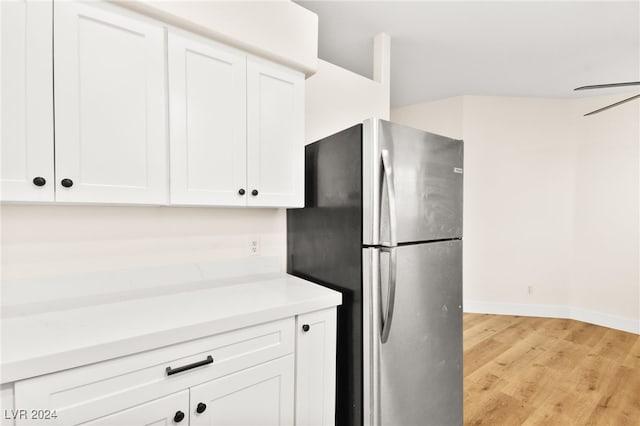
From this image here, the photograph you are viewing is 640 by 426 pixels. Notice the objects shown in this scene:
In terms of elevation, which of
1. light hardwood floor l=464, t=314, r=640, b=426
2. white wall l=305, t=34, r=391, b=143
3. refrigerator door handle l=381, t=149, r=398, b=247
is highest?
white wall l=305, t=34, r=391, b=143

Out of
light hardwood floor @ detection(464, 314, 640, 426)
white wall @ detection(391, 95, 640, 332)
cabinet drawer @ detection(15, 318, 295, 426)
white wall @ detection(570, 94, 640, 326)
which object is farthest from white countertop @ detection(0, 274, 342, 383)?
white wall @ detection(570, 94, 640, 326)

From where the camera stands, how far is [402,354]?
4.80ft

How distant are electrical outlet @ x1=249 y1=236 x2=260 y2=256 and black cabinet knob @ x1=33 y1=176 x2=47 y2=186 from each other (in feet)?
3.28

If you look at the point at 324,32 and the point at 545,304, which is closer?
the point at 324,32

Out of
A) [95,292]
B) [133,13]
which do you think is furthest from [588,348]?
[133,13]

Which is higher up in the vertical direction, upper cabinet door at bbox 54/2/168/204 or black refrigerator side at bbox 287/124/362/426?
upper cabinet door at bbox 54/2/168/204

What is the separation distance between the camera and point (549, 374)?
2.48 m

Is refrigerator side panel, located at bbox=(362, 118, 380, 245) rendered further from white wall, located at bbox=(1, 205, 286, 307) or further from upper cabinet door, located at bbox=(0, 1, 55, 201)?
upper cabinet door, located at bbox=(0, 1, 55, 201)

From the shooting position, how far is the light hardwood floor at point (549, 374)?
6.57 ft

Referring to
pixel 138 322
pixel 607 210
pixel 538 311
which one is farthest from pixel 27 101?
pixel 607 210

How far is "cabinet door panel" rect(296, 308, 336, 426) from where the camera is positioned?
1360 mm

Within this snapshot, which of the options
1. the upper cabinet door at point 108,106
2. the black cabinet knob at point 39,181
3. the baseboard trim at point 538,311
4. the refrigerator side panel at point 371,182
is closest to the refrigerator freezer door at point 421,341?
the refrigerator side panel at point 371,182

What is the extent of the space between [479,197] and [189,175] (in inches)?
143

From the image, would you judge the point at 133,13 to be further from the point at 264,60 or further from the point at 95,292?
the point at 95,292
